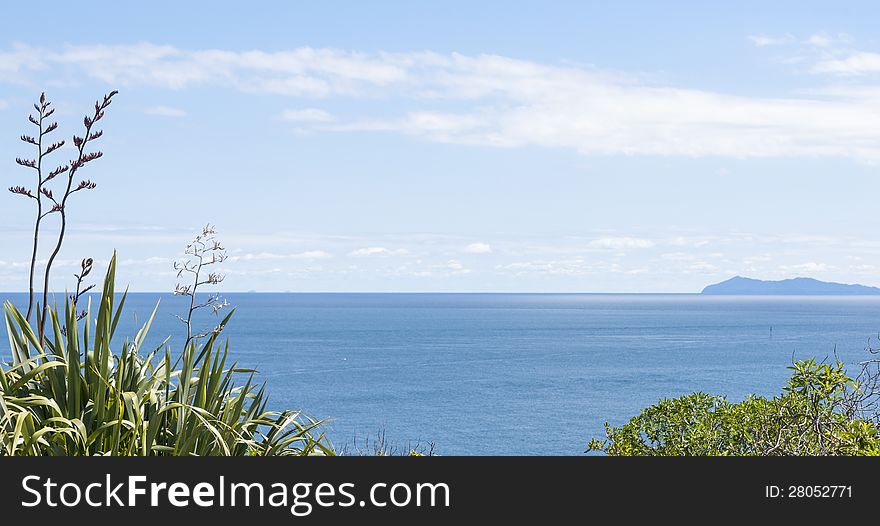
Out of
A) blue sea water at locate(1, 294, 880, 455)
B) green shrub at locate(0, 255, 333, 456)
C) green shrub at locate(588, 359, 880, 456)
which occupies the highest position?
green shrub at locate(0, 255, 333, 456)

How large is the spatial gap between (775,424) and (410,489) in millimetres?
2739

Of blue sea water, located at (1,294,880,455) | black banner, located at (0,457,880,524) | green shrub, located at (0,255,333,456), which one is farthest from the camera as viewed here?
blue sea water, located at (1,294,880,455)

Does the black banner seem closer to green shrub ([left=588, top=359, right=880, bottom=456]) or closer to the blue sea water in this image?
green shrub ([left=588, top=359, right=880, bottom=456])

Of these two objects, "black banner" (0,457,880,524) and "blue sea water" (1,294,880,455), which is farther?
"blue sea water" (1,294,880,455)

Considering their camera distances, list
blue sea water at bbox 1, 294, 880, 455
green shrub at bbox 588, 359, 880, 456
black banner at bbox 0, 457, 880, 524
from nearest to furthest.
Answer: black banner at bbox 0, 457, 880, 524, green shrub at bbox 588, 359, 880, 456, blue sea water at bbox 1, 294, 880, 455

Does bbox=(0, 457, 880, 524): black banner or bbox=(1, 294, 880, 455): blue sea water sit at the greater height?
bbox=(0, 457, 880, 524): black banner

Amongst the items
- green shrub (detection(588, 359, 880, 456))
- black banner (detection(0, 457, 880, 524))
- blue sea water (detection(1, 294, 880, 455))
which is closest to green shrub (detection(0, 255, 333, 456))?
black banner (detection(0, 457, 880, 524))

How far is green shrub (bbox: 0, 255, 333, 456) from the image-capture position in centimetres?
283

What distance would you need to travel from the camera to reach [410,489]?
2307mm

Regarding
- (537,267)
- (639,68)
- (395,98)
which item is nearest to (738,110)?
(639,68)

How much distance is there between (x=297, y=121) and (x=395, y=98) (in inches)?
281

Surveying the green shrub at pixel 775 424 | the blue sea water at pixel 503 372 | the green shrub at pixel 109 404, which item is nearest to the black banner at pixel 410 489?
the green shrub at pixel 109 404

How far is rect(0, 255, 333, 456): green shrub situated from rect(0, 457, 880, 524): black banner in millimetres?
441

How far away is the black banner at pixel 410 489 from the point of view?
227 cm
